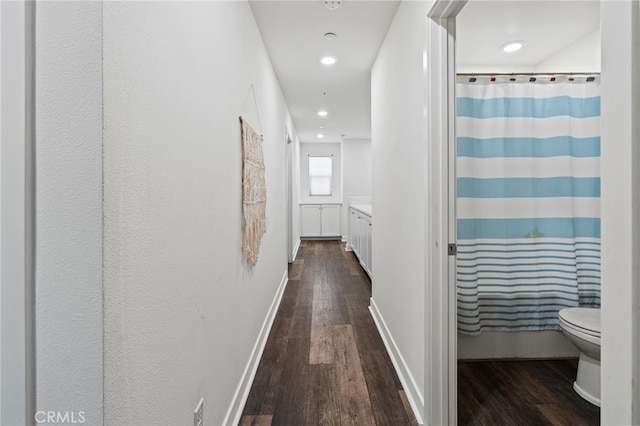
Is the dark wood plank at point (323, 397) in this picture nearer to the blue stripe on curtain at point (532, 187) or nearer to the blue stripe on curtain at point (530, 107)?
the blue stripe on curtain at point (532, 187)

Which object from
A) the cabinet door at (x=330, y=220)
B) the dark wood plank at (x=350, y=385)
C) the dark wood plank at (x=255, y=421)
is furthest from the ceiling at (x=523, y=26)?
the cabinet door at (x=330, y=220)

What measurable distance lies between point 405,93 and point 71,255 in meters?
1.84

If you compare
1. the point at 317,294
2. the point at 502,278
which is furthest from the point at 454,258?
the point at 317,294

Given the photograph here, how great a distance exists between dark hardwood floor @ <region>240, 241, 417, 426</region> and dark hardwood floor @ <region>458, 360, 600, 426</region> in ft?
1.27

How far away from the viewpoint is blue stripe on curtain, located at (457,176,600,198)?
2.21 meters

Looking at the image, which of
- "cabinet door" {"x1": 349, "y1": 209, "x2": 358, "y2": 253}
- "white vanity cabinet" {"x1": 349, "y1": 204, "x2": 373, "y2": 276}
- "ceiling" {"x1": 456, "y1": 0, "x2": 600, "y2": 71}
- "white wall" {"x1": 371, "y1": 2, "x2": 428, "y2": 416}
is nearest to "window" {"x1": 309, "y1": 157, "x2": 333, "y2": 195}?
"cabinet door" {"x1": 349, "y1": 209, "x2": 358, "y2": 253}

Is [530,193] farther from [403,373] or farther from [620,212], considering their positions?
[620,212]

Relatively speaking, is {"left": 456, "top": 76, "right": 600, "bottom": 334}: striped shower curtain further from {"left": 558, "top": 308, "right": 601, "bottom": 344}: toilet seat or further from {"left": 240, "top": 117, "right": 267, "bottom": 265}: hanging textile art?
{"left": 240, "top": 117, "right": 267, "bottom": 265}: hanging textile art

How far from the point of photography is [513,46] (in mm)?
2689

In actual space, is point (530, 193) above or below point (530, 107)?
below

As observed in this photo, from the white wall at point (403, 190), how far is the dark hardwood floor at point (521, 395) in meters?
0.36

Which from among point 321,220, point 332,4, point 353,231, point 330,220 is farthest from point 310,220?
point 332,4

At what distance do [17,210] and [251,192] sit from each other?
1.40m

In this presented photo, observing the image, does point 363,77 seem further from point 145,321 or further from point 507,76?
point 145,321
